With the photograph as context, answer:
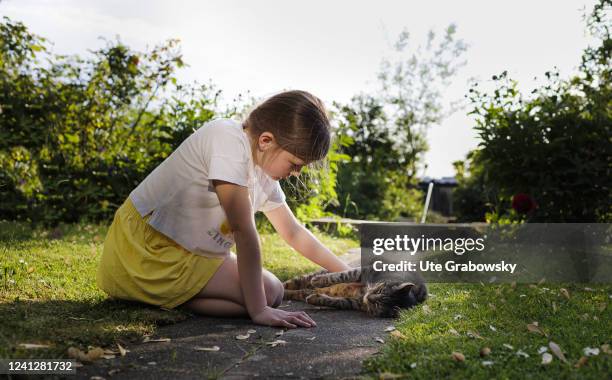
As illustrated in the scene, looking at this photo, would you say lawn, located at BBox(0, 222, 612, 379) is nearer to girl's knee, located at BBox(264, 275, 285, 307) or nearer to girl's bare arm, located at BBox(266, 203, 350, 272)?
girl's knee, located at BBox(264, 275, 285, 307)

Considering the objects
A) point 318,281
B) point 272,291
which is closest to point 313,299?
point 318,281

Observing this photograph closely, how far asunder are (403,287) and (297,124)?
1.02m

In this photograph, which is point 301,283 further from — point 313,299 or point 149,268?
point 149,268

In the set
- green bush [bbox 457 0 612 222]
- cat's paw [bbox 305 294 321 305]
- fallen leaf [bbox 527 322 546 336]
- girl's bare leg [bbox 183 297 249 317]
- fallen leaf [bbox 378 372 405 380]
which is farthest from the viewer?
green bush [bbox 457 0 612 222]

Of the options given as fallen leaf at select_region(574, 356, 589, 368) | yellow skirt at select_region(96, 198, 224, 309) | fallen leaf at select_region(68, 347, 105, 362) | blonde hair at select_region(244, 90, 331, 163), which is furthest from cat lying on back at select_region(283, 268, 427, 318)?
fallen leaf at select_region(68, 347, 105, 362)

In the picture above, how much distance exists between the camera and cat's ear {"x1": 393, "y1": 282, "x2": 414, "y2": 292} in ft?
9.14

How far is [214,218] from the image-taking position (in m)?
2.64

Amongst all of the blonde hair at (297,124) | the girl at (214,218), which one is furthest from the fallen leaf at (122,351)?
the blonde hair at (297,124)

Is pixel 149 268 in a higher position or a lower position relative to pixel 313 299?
higher

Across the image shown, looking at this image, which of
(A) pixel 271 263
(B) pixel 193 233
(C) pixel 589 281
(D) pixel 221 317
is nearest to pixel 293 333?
(D) pixel 221 317

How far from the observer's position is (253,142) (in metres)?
2.48

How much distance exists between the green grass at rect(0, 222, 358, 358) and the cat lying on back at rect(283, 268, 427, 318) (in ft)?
1.93

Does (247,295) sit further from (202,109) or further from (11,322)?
(202,109)

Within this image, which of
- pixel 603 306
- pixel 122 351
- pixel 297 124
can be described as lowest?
pixel 603 306
